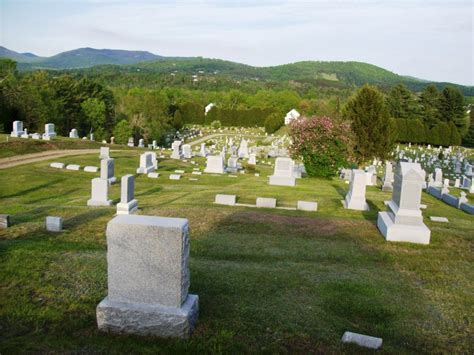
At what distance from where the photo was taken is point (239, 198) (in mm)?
17328

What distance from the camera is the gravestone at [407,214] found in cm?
1120

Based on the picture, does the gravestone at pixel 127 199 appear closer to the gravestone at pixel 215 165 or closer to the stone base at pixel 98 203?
the stone base at pixel 98 203

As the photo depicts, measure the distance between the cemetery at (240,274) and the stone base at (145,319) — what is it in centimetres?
1

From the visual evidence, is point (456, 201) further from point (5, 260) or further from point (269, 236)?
point (5, 260)

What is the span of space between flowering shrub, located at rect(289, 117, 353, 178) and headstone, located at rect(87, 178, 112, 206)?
12.8 metres

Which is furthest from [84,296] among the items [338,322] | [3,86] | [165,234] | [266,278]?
[3,86]

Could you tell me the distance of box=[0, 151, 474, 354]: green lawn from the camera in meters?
5.70

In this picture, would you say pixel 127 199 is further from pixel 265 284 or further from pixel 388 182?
pixel 388 182

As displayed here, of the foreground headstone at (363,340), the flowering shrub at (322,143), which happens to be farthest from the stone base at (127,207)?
the flowering shrub at (322,143)

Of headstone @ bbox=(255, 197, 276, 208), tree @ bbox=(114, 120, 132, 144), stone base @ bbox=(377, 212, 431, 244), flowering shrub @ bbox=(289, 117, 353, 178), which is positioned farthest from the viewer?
tree @ bbox=(114, 120, 132, 144)

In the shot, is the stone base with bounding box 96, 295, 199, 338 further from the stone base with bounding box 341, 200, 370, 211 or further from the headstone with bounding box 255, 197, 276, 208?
the stone base with bounding box 341, 200, 370, 211

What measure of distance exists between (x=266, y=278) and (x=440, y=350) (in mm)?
3044

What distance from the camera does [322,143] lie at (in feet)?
84.9

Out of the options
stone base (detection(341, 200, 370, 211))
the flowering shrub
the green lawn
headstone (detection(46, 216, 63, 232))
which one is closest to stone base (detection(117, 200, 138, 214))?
the green lawn
